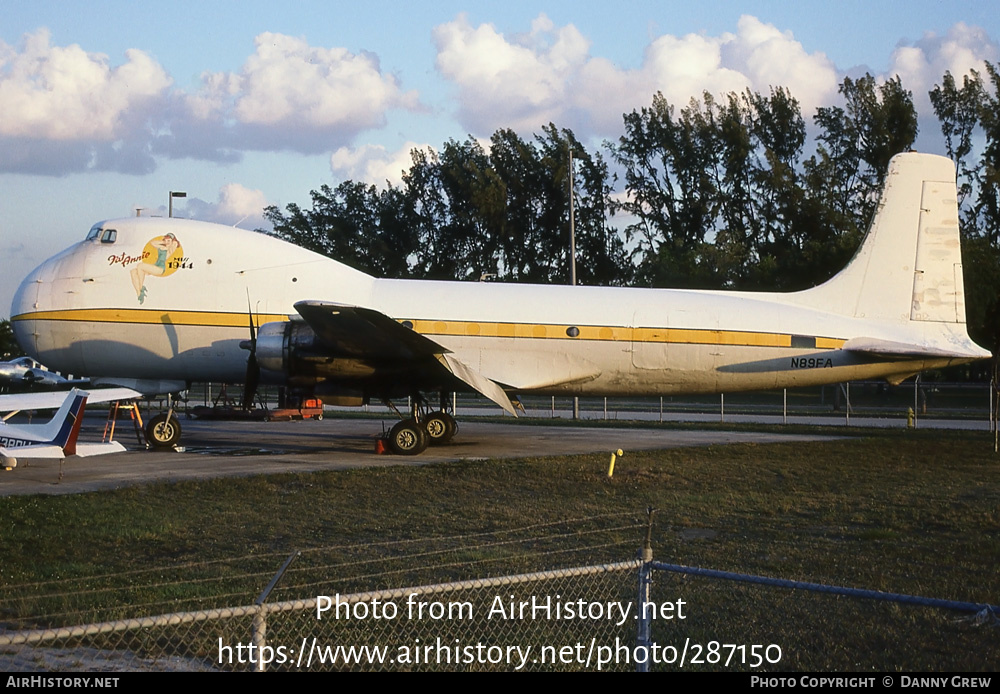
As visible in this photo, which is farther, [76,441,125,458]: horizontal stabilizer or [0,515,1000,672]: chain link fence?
[76,441,125,458]: horizontal stabilizer

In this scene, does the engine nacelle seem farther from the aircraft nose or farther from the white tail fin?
the white tail fin

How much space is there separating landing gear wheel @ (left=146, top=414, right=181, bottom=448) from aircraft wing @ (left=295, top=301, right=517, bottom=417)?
510cm

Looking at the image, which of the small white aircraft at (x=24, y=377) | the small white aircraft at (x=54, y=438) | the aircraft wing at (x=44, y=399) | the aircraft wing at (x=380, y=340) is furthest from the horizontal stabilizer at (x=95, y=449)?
the small white aircraft at (x=24, y=377)

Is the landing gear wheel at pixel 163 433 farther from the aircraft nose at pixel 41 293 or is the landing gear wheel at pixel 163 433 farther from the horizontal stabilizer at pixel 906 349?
the horizontal stabilizer at pixel 906 349

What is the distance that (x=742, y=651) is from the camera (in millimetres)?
7266

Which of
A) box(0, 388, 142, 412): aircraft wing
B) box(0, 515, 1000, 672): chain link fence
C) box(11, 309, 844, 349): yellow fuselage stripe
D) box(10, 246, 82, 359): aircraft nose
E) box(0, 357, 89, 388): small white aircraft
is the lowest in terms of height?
box(0, 515, 1000, 672): chain link fence

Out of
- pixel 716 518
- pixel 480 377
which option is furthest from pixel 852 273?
pixel 716 518

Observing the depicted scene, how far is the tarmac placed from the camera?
16922mm

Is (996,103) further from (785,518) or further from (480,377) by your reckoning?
(785,518)

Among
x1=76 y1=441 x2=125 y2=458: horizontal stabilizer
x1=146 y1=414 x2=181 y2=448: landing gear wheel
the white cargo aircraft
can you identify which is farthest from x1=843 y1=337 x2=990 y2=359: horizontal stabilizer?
x1=76 y1=441 x2=125 y2=458: horizontal stabilizer

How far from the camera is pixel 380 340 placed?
19297 mm

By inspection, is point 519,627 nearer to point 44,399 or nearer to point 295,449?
point 295,449

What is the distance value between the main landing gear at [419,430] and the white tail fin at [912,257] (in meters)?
9.91

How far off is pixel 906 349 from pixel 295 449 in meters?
15.1
